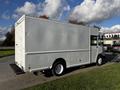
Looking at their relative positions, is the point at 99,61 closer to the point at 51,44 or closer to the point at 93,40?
the point at 93,40

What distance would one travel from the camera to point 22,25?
7.78m

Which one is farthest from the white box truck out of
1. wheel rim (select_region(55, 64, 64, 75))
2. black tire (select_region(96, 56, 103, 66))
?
black tire (select_region(96, 56, 103, 66))

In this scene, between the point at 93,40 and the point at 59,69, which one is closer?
the point at 59,69

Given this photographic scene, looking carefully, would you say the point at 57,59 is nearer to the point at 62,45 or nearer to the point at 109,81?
the point at 62,45

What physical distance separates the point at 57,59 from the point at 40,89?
278 centimetres

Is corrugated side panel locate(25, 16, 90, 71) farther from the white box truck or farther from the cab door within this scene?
the cab door

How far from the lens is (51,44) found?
859 cm

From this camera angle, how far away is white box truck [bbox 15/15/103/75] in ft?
25.2

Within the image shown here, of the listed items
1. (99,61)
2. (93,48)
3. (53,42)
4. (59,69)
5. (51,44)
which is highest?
(53,42)

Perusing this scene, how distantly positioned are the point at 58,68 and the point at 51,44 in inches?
58.6

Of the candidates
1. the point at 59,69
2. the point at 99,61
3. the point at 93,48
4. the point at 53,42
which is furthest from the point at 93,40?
the point at 53,42

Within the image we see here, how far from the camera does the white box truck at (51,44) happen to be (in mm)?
7680

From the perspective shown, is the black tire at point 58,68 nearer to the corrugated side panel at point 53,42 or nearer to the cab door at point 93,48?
the corrugated side panel at point 53,42

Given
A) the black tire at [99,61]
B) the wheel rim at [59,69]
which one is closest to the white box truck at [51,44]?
the wheel rim at [59,69]
